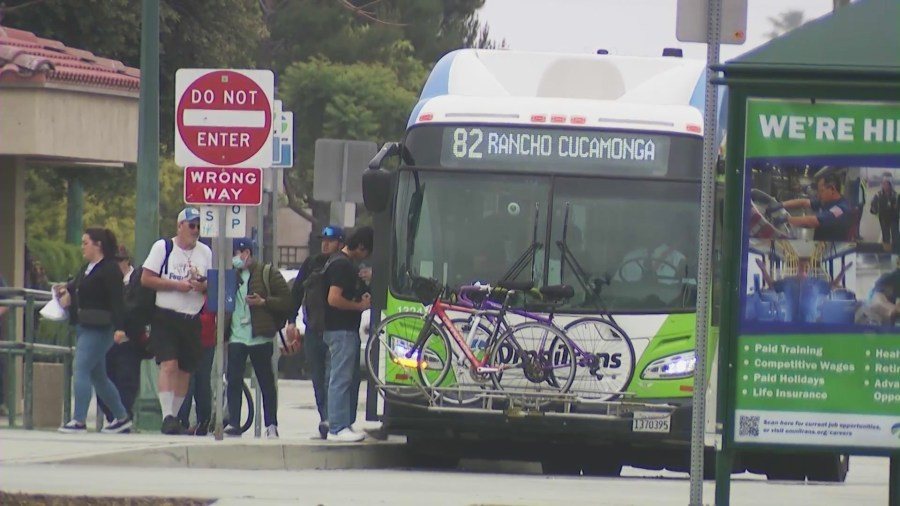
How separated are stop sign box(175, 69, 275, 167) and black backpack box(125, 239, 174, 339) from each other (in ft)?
5.90

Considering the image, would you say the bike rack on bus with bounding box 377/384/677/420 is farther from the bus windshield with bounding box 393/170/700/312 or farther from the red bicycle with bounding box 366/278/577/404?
the bus windshield with bounding box 393/170/700/312

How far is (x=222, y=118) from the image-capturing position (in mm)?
13336

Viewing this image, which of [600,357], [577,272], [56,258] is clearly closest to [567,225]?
[577,272]

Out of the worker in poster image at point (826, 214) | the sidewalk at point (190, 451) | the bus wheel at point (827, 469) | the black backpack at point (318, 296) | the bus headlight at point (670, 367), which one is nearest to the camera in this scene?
the worker in poster image at point (826, 214)

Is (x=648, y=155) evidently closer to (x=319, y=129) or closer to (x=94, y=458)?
(x=94, y=458)

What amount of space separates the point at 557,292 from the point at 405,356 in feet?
3.99

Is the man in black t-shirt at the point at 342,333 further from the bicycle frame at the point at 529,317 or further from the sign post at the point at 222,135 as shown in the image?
the bicycle frame at the point at 529,317

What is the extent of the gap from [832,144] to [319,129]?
161 ft

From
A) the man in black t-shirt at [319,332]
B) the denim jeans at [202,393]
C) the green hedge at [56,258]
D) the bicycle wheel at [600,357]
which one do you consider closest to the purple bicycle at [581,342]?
the bicycle wheel at [600,357]

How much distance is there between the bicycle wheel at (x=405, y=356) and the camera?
13.2 m

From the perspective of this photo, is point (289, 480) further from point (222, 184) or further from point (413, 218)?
point (222, 184)

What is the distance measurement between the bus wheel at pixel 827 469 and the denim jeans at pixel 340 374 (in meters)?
3.65

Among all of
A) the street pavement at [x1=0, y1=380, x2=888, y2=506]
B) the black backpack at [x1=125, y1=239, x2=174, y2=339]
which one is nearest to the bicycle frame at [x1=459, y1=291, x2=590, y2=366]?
the street pavement at [x1=0, y1=380, x2=888, y2=506]

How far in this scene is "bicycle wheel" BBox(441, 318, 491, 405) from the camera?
515 inches
